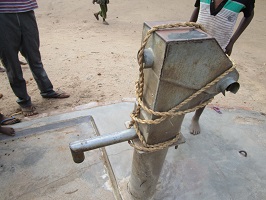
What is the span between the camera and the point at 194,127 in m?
2.21

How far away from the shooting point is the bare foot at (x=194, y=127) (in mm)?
2193

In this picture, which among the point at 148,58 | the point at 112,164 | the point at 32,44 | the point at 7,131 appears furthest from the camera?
the point at 32,44

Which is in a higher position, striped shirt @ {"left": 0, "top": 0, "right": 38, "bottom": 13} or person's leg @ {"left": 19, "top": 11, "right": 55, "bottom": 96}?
striped shirt @ {"left": 0, "top": 0, "right": 38, "bottom": 13}

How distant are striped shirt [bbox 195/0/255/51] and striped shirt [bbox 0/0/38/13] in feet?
5.73

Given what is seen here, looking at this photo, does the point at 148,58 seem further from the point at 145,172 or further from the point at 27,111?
the point at 27,111

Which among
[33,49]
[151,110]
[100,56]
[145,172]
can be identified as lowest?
[100,56]

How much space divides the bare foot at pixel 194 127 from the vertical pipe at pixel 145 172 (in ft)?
3.07

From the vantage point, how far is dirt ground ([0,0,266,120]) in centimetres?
306

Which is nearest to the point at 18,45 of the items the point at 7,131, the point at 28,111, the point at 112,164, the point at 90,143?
the point at 28,111

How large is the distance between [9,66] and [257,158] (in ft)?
8.95

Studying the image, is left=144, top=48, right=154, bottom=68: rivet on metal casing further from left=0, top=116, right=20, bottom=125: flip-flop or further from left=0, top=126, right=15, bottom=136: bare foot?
left=0, top=116, right=20, bottom=125: flip-flop

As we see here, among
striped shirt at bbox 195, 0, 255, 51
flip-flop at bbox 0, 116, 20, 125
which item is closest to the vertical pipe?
striped shirt at bbox 195, 0, 255, 51

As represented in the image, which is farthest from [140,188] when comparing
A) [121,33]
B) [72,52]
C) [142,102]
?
[121,33]

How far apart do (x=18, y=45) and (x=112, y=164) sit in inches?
64.5
